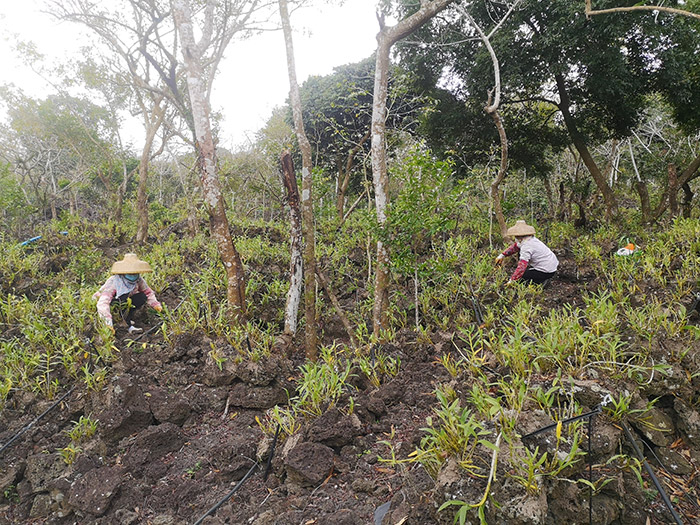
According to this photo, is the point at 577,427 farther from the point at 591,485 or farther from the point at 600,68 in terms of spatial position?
the point at 600,68

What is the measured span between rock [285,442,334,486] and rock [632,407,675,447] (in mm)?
2060

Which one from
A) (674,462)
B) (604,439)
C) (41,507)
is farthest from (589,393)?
Result: (41,507)

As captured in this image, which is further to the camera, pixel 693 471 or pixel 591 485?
pixel 693 471

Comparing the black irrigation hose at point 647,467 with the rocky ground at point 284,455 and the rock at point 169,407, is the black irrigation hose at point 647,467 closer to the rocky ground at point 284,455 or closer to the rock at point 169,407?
the rocky ground at point 284,455

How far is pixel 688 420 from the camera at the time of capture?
2453 millimetres

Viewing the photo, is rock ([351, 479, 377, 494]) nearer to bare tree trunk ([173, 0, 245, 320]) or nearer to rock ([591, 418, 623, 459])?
rock ([591, 418, 623, 459])

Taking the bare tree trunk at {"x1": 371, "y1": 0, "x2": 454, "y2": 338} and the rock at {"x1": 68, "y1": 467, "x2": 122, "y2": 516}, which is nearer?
the rock at {"x1": 68, "y1": 467, "x2": 122, "y2": 516}

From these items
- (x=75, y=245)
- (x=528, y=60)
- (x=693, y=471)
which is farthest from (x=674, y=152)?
(x=75, y=245)

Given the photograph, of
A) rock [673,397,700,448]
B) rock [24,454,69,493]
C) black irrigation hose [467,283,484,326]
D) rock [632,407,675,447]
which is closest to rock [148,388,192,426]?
rock [24,454,69,493]

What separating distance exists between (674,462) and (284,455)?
8.47ft

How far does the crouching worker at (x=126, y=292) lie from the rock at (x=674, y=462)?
5.23m

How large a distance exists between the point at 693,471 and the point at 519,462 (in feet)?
3.80

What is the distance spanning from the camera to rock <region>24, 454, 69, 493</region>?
3.07m

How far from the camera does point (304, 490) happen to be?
2641mm
